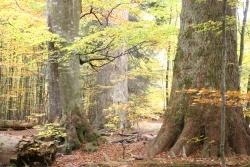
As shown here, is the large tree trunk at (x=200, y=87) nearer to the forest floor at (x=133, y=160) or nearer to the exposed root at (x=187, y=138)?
the exposed root at (x=187, y=138)

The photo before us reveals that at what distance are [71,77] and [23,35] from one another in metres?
2.04

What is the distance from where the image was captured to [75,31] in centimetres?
1080

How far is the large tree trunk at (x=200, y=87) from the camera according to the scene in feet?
24.7

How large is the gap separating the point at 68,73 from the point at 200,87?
4285 mm

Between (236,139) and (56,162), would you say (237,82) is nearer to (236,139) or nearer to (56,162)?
(236,139)

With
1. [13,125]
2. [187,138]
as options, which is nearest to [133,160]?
[187,138]

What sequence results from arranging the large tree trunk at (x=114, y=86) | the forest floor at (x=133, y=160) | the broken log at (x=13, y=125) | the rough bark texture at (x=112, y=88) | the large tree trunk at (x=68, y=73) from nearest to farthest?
the forest floor at (x=133, y=160)
the large tree trunk at (x=68, y=73)
the large tree trunk at (x=114, y=86)
the rough bark texture at (x=112, y=88)
the broken log at (x=13, y=125)

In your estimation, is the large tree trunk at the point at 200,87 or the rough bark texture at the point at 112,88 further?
the rough bark texture at the point at 112,88

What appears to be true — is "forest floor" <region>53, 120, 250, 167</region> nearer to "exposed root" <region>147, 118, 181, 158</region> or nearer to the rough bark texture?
"exposed root" <region>147, 118, 181, 158</region>

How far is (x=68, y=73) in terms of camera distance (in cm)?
1061

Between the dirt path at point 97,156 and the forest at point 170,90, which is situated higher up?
the forest at point 170,90

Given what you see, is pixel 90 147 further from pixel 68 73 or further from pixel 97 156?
pixel 68 73

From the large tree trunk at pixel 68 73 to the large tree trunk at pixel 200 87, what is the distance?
116 inches

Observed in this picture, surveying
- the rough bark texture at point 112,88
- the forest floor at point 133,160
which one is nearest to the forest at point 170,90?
the forest floor at point 133,160
